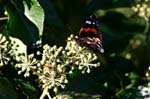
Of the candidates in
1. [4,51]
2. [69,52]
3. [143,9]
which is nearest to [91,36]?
[69,52]

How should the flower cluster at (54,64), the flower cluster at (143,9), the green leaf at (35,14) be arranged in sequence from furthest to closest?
the flower cluster at (143,9) < the green leaf at (35,14) < the flower cluster at (54,64)

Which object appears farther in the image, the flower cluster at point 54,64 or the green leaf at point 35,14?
the green leaf at point 35,14

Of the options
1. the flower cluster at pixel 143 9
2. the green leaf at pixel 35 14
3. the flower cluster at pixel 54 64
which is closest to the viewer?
the flower cluster at pixel 54 64

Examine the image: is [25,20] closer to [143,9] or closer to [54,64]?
[54,64]

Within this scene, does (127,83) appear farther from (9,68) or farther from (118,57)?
(9,68)

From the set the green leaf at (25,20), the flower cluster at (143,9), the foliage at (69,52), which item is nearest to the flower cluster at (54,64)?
the foliage at (69,52)

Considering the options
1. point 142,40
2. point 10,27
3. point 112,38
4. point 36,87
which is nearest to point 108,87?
point 112,38

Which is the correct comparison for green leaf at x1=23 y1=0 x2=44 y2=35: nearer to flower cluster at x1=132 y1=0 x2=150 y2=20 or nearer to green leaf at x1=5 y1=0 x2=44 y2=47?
green leaf at x1=5 y1=0 x2=44 y2=47

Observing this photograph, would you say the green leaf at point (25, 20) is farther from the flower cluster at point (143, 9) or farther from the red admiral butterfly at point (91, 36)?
the flower cluster at point (143, 9)
